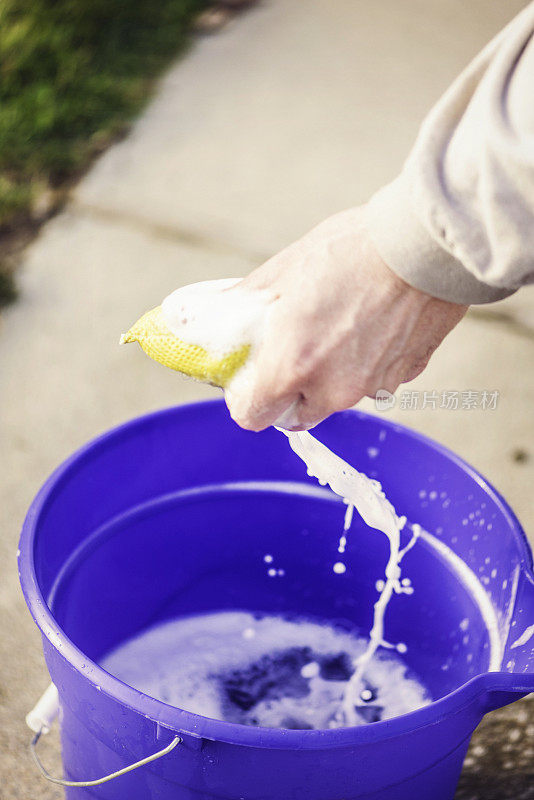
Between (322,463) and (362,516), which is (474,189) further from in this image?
(362,516)

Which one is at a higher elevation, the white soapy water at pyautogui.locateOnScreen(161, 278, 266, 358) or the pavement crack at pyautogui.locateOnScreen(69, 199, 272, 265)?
the white soapy water at pyautogui.locateOnScreen(161, 278, 266, 358)

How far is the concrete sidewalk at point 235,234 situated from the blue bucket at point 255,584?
278 mm

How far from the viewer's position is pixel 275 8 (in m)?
3.48

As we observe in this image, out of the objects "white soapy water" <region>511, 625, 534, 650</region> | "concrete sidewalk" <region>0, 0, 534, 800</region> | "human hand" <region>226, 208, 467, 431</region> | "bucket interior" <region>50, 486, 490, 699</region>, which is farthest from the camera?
"concrete sidewalk" <region>0, 0, 534, 800</region>

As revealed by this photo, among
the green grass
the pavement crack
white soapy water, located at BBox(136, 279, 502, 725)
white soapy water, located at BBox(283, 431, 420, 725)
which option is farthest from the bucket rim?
the green grass

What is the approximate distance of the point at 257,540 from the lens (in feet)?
4.79

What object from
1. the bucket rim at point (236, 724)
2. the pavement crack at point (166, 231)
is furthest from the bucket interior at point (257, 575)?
the pavement crack at point (166, 231)

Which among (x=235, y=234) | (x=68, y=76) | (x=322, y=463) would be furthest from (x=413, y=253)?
(x=68, y=76)

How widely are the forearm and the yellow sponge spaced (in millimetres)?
185

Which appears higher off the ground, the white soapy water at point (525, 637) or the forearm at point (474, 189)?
the forearm at point (474, 189)

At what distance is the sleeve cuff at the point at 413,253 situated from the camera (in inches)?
30.9

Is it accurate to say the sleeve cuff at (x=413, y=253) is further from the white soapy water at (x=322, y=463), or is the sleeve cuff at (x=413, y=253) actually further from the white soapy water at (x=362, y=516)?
the white soapy water at (x=362, y=516)

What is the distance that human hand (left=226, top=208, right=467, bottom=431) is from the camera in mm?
833

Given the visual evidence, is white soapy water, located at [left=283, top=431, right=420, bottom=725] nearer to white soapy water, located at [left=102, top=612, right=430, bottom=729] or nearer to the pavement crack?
white soapy water, located at [left=102, top=612, right=430, bottom=729]
